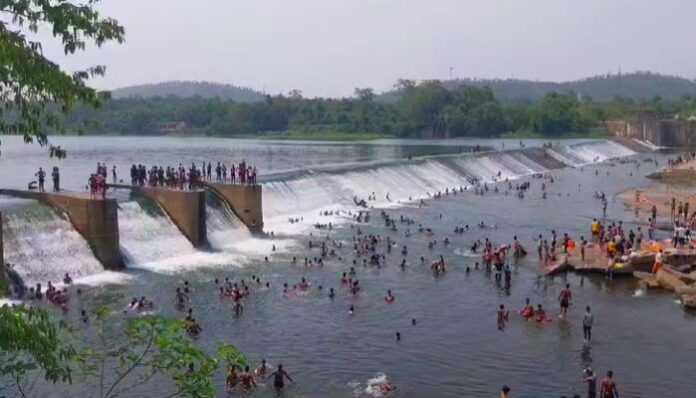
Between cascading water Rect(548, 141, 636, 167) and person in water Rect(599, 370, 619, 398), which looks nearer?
person in water Rect(599, 370, 619, 398)

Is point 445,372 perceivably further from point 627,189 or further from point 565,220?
point 627,189

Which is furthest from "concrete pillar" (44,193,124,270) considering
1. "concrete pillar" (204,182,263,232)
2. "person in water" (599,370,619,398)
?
"person in water" (599,370,619,398)

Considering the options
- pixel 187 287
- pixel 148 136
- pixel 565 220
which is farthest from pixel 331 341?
pixel 148 136

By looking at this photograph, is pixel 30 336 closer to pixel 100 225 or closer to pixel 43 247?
pixel 43 247

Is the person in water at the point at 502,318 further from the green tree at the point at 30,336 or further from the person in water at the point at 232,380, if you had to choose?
the green tree at the point at 30,336

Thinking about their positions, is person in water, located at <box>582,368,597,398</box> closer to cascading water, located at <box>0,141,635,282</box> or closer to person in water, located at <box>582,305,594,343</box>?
person in water, located at <box>582,305,594,343</box>

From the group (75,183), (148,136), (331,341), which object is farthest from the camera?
(148,136)
